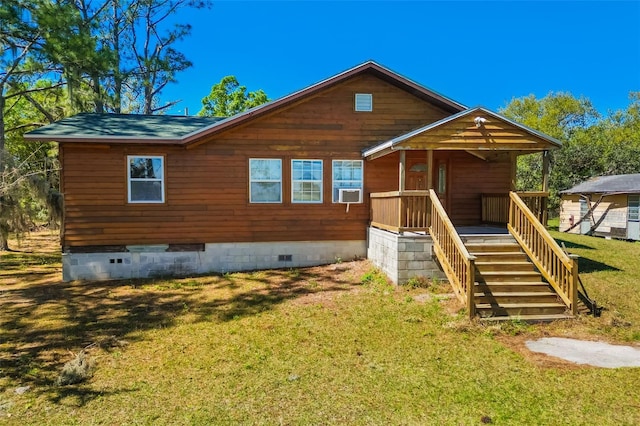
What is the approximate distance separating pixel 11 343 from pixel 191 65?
69.5ft

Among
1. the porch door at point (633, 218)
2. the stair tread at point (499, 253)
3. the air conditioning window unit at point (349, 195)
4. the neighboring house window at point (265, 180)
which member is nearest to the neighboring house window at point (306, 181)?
the neighboring house window at point (265, 180)

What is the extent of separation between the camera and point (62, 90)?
59.1ft

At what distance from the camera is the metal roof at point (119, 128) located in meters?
9.35

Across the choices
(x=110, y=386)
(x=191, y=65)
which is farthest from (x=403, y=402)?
(x=191, y=65)

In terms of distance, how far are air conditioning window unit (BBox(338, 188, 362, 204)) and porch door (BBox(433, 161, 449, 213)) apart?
2377 mm

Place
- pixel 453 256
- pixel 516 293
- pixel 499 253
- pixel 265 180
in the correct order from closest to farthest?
pixel 516 293 → pixel 453 256 → pixel 499 253 → pixel 265 180

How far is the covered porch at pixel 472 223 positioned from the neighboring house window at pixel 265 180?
2632 millimetres

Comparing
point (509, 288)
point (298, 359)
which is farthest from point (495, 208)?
point (298, 359)

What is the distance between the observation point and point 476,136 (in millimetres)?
8617

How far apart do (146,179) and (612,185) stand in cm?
2157

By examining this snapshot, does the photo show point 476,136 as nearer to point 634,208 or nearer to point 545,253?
point 545,253

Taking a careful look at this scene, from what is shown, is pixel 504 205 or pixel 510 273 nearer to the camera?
pixel 510 273

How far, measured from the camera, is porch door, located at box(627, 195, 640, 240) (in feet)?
57.6

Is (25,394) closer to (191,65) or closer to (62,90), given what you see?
(62,90)
